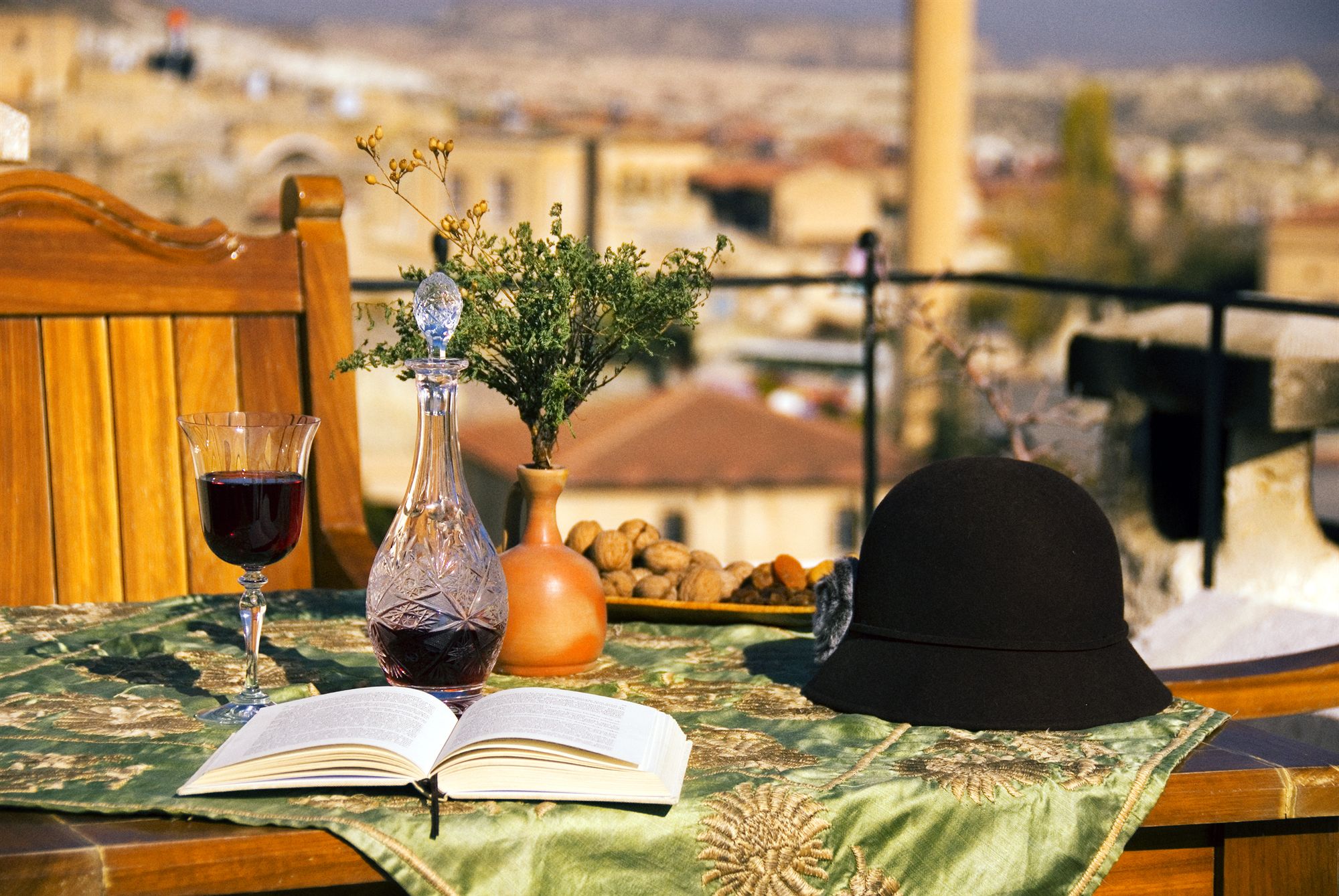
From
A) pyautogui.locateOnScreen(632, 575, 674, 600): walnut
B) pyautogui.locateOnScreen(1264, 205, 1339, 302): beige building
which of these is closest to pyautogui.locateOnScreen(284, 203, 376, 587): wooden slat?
pyautogui.locateOnScreen(632, 575, 674, 600): walnut

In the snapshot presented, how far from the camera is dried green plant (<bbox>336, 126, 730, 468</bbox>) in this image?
1.73 m

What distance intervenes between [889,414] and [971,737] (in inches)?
1687

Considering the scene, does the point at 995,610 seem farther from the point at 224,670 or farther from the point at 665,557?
the point at 224,670

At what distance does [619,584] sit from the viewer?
2051mm

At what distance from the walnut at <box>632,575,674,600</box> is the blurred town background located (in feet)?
6.21

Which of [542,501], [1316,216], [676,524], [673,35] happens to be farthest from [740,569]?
[673,35]

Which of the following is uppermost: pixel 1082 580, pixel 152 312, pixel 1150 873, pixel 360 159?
pixel 360 159

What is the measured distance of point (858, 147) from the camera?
220 ft

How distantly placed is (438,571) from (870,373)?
2173mm

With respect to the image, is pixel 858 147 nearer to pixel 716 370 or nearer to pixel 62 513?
pixel 716 370

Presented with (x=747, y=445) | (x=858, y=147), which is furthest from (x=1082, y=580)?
(x=858, y=147)

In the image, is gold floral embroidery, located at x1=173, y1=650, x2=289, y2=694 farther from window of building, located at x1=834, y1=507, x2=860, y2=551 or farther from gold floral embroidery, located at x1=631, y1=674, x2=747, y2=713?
window of building, located at x1=834, y1=507, x2=860, y2=551

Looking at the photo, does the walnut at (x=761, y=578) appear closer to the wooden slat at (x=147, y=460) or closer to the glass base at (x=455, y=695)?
the glass base at (x=455, y=695)

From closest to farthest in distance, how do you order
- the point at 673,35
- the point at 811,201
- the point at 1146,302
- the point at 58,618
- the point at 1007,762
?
the point at 1007,762, the point at 58,618, the point at 1146,302, the point at 811,201, the point at 673,35
